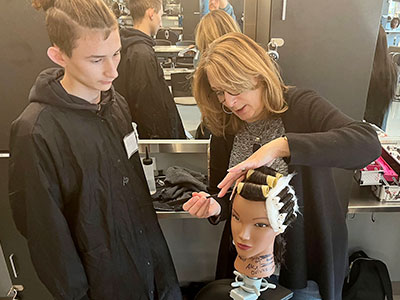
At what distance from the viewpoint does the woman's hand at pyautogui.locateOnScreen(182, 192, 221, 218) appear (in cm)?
98

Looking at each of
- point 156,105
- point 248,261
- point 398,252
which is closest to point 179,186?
point 156,105

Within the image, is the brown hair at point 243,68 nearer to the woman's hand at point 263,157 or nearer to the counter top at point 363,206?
the woman's hand at point 263,157

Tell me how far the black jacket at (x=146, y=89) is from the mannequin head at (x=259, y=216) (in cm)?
93

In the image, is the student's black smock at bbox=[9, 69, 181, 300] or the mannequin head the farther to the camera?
the student's black smock at bbox=[9, 69, 181, 300]

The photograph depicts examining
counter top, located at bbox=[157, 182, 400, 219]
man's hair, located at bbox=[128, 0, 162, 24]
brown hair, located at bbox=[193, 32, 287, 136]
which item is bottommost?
counter top, located at bbox=[157, 182, 400, 219]

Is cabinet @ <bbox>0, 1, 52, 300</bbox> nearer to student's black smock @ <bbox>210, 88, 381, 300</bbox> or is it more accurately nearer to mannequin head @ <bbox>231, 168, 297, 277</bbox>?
student's black smock @ <bbox>210, 88, 381, 300</bbox>

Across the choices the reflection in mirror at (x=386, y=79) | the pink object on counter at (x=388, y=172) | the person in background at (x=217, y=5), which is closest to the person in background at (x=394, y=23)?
the reflection in mirror at (x=386, y=79)

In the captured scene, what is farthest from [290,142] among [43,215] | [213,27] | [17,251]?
[17,251]

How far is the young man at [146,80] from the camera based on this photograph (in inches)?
62.0

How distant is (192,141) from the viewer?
172 cm

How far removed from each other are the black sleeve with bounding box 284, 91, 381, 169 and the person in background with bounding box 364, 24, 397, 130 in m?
0.68

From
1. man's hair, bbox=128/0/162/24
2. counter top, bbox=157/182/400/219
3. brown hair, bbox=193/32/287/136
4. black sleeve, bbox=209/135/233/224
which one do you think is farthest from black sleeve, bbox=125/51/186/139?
brown hair, bbox=193/32/287/136

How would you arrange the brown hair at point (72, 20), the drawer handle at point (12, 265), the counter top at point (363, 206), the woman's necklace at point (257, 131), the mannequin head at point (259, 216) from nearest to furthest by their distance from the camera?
the mannequin head at point (259, 216)
the brown hair at point (72, 20)
the woman's necklace at point (257, 131)
the counter top at point (363, 206)
the drawer handle at point (12, 265)

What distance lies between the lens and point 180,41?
65.3 inches
